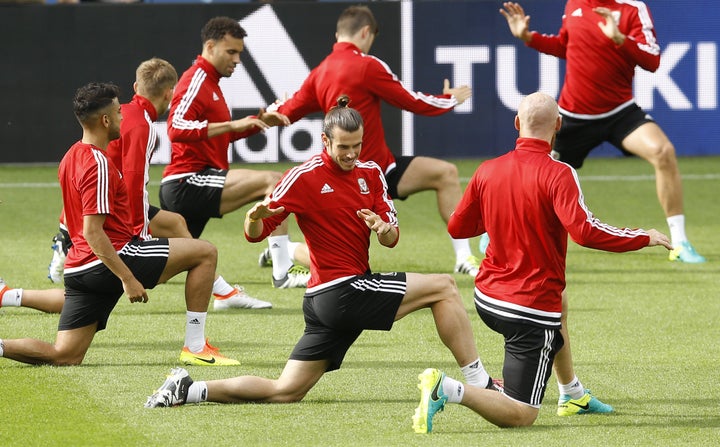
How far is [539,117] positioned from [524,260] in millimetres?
671

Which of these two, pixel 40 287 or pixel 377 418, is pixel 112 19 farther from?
pixel 377 418

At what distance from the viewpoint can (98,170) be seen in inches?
300

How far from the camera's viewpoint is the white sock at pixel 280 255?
426 inches

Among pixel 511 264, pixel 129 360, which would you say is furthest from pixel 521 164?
pixel 129 360

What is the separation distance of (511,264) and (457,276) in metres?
4.80

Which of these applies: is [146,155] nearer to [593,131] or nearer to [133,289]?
[133,289]

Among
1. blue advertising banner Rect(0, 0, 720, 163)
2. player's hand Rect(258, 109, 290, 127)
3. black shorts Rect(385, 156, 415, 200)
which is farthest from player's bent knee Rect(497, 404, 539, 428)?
blue advertising banner Rect(0, 0, 720, 163)

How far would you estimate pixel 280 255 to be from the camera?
35.6ft

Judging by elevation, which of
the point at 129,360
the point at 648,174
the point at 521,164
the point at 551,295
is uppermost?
the point at 521,164

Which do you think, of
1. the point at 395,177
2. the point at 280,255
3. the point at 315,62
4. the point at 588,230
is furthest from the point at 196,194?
the point at 315,62

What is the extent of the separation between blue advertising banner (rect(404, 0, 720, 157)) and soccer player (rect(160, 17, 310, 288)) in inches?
277

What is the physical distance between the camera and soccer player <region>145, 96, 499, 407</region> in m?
6.95

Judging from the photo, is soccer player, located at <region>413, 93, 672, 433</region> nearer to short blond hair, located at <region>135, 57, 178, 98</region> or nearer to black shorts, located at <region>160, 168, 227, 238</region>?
→ short blond hair, located at <region>135, 57, 178, 98</region>

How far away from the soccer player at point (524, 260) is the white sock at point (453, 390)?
0.07ft
